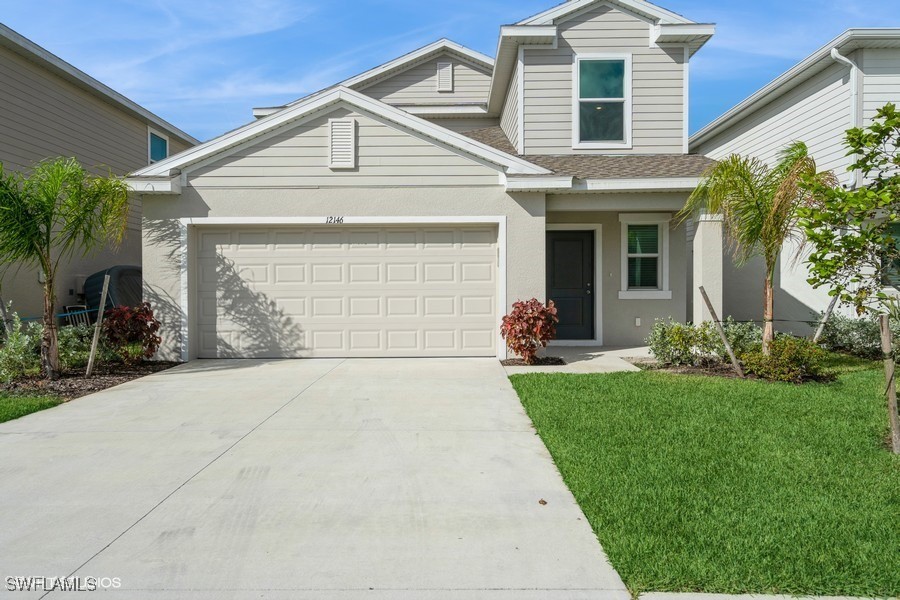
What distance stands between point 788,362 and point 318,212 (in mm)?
7496

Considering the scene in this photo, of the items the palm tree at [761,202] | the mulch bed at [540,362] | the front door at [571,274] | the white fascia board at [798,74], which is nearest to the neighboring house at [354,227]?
the mulch bed at [540,362]

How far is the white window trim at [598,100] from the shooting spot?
11.9m

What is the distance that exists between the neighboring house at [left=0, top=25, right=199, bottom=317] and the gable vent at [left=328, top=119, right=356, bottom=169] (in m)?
4.71

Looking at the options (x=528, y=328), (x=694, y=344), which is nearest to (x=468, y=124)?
(x=528, y=328)

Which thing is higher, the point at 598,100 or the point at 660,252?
the point at 598,100

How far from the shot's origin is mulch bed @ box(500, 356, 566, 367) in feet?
31.9

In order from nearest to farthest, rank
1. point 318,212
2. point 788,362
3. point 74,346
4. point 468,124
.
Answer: point 788,362
point 74,346
point 318,212
point 468,124

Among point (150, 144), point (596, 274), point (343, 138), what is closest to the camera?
point (343, 138)

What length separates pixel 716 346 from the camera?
30.2ft

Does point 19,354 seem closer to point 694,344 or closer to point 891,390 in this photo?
point 694,344

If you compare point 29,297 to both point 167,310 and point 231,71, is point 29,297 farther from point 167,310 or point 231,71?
point 231,71

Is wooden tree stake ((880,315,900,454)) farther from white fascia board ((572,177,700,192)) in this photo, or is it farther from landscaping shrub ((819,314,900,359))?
landscaping shrub ((819,314,900,359))

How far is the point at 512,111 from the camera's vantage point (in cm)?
1294

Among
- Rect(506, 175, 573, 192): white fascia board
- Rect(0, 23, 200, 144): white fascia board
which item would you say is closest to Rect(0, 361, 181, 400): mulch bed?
Rect(506, 175, 573, 192): white fascia board
